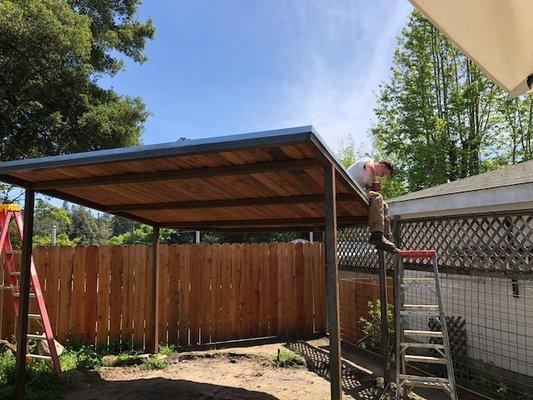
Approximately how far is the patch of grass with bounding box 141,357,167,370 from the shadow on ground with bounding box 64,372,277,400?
0.60 m

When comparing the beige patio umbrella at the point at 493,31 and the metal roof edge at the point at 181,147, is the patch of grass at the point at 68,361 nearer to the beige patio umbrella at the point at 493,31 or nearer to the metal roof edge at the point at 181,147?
the metal roof edge at the point at 181,147

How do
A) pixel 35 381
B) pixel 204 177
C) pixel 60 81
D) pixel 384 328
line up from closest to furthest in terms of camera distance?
pixel 204 177 → pixel 35 381 → pixel 384 328 → pixel 60 81

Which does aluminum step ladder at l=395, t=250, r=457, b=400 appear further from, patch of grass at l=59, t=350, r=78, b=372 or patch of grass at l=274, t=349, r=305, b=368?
patch of grass at l=59, t=350, r=78, b=372

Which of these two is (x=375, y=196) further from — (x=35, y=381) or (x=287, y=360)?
(x=35, y=381)

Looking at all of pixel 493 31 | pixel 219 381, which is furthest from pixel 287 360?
pixel 493 31

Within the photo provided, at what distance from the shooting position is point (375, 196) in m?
4.64

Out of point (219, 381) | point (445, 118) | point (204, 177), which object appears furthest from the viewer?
point (445, 118)

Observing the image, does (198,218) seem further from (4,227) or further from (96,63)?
(96,63)

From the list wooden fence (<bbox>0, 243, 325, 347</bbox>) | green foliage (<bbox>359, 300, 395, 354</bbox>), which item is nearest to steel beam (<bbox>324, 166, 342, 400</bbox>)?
green foliage (<bbox>359, 300, 395, 354</bbox>)

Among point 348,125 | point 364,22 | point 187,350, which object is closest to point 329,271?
point 187,350

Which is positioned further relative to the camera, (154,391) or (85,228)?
(85,228)

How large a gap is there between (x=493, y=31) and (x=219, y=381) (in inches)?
205

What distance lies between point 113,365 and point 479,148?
678 inches

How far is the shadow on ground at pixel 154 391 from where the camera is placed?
5.07m
